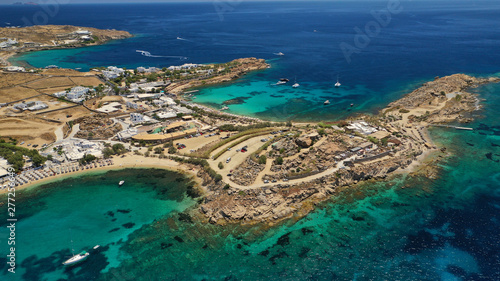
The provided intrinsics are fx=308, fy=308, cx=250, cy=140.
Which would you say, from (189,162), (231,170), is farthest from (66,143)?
(231,170)

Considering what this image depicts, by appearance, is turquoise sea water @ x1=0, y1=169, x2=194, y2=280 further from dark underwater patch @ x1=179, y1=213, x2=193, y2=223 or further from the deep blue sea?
dark underwater patch @ x1=179, y1=213, x2=193, y2=223

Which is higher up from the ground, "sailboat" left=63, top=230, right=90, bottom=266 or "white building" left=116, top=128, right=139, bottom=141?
"white building" left=116, top=128, right=139, bottom=141

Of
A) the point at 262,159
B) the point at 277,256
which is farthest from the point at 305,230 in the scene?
the point at 262,159

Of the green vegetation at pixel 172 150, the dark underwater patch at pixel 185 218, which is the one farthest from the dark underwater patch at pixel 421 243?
the green vegetation at pixel 172 150

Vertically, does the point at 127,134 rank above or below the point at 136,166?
above

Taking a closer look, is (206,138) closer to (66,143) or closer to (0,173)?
(66,143)

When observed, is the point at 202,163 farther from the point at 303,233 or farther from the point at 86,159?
the point at 303,233

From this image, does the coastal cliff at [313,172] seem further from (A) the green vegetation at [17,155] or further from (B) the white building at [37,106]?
(B) the white building at [37,106]

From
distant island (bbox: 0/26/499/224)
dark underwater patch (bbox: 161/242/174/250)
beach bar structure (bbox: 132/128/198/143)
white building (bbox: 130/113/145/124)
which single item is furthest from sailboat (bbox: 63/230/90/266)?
white building (bbox: 130/113/145/124)
